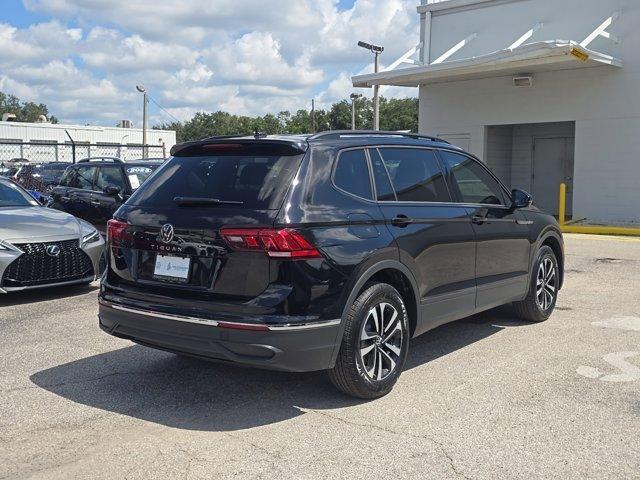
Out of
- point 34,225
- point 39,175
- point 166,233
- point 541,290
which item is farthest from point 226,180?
point 39,175

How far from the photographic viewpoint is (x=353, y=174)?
4.93 m

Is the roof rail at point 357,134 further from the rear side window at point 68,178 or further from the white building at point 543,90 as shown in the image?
the white building at point 543,90

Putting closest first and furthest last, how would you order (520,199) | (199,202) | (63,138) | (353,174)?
(199,202)
(353,174)
(520,199)
(63,138)

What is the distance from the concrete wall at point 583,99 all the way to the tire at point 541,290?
1177 centimetres

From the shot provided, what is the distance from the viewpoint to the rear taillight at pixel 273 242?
4.25 m

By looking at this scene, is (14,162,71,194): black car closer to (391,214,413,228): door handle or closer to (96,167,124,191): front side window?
(96,167,124,191): front side window

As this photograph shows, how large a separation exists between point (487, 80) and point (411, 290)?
16705 mm

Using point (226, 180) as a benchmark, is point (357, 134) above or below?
above

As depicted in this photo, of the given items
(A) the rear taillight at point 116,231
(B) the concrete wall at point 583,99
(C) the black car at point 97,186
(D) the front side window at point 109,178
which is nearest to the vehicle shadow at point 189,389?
(A) the rear taillight at point 116,231

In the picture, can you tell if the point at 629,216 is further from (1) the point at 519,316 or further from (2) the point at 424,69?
(1) the point at 519,316

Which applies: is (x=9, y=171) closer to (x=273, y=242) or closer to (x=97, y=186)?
(x=97, y=186)

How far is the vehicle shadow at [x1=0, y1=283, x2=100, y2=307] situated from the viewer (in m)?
8.13

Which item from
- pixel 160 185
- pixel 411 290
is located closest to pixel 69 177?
pixel 160 185

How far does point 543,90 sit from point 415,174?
1516cm
